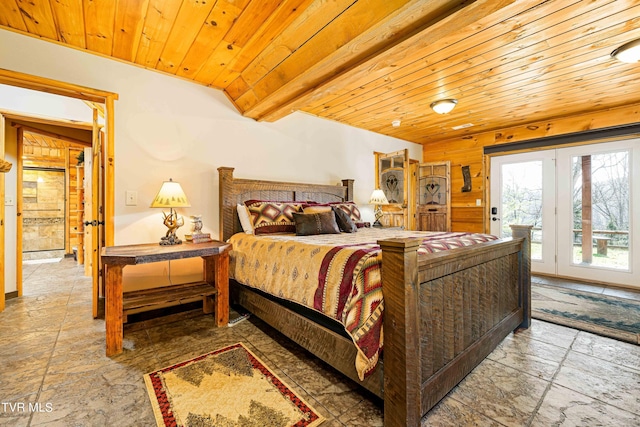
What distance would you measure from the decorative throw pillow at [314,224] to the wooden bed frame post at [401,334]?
141 cm

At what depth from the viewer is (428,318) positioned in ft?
4.37

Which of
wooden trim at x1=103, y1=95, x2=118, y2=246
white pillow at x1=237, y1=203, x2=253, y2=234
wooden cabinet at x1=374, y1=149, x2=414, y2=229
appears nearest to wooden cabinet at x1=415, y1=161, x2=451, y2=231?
wooden cabinet at x1=374, y1=149, x2=414, y2=229

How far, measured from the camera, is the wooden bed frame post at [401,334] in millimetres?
1158

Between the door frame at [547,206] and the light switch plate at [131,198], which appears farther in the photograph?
the door frame at [547,206]

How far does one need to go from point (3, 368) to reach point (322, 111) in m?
3.64

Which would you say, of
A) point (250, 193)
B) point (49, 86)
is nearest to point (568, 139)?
point (250, 193)

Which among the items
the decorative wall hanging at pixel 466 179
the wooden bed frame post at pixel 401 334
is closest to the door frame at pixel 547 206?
the decorative wall hanging at pixel 466 179

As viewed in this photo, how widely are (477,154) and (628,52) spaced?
273 centimetres

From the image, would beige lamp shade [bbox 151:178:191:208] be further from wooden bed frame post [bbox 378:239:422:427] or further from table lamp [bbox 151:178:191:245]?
wooden bed frame post [bbox 378:239:422:427]

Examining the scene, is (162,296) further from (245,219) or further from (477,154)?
(477,154)

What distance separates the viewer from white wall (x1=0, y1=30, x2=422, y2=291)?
227 cm

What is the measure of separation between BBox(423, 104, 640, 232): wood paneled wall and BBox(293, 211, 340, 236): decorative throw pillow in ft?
11.1

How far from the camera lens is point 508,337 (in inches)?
85.2

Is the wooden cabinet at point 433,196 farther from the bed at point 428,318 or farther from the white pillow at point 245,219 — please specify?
the white pillow at point 245,219
